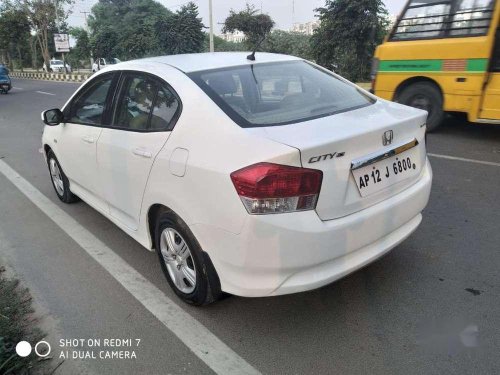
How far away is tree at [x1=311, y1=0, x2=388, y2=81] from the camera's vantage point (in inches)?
864

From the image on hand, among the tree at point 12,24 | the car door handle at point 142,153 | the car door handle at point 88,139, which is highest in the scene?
the tree at point 12,24

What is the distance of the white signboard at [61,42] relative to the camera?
4450 cm

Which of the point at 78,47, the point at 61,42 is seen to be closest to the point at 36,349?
the point at 61,42

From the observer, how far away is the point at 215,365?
2.37 m

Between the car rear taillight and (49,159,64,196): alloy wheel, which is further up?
the car rear taillight

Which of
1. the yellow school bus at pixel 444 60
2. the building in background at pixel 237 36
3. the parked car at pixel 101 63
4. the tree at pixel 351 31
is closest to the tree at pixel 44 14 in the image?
the parked car at pixel 101 63

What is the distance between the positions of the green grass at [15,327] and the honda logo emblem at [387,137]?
2.34 m

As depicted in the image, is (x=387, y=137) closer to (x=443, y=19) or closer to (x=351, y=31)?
(x=443, y=19)

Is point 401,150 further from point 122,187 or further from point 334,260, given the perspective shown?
point 122,187

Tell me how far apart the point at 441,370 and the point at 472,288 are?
0.88 meters

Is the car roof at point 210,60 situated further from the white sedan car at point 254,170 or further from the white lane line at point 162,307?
the white lane line at point 162,307

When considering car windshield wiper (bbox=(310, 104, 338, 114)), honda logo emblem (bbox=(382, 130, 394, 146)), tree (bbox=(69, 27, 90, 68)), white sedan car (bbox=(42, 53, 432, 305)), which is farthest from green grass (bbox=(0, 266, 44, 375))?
tree (bbox=(69, 27, 90, 68))

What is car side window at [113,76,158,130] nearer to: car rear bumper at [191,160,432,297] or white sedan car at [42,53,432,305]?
white sedan car at [42,53,432,305]

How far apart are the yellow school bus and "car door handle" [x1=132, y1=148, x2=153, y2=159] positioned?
546cm
